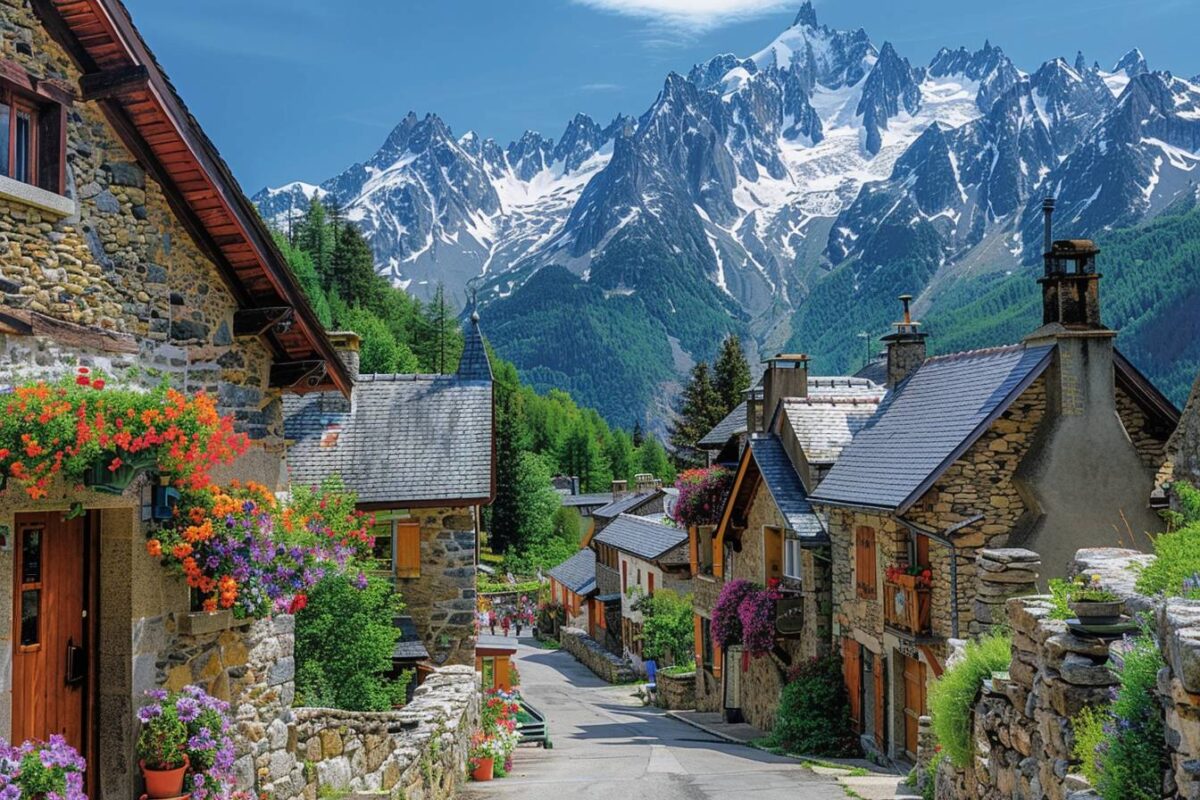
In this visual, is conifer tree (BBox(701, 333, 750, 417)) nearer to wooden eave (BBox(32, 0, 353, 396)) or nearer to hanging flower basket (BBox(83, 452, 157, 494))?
wooden eave (BBox(32, 0, 353, 396))

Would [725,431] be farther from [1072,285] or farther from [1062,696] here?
[1062,696]

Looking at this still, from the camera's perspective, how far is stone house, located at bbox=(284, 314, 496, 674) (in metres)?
18.7

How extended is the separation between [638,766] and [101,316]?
10.6m

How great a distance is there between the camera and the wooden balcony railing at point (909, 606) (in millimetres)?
17000

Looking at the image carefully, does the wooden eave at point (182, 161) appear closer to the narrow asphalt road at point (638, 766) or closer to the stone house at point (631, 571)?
the narrow asphalt road at point (638, 766)

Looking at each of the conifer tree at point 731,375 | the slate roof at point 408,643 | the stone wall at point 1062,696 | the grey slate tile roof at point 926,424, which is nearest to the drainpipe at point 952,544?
the grey slate tile roof at point 926,424

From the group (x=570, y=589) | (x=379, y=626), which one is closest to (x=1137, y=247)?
(x=570, y=589)

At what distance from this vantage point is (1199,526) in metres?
7.07

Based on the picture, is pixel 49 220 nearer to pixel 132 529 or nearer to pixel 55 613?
pixel 132 529

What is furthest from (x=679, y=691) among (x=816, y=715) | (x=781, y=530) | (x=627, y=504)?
(x=627, y=504)

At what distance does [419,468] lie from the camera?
19.3 metres

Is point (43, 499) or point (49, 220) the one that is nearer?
point (43, 499)

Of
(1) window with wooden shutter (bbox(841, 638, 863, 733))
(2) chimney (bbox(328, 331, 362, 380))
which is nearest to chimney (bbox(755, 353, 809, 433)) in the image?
(1) window with wooden shutter (bbox(841, 638, 863, 733))

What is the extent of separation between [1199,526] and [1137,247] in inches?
5835
